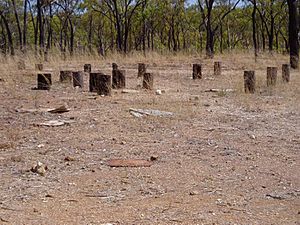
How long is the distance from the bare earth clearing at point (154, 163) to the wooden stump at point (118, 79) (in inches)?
67.8

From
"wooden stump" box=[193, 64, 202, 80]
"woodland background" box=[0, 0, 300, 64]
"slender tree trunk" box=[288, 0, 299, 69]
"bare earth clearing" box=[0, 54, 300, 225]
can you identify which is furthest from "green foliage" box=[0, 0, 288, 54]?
"bare earth clearing" box=[0, 54, 300, 225]

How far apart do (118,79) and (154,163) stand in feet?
18.8

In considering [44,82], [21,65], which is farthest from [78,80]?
[21,65]

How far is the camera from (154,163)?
4570 mm

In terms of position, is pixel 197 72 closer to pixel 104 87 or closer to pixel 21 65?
pixel 104 87

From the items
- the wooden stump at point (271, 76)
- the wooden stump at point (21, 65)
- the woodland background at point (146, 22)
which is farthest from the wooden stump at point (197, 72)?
the woodland background at point (146, 22)

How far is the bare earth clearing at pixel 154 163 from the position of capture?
3381 mm

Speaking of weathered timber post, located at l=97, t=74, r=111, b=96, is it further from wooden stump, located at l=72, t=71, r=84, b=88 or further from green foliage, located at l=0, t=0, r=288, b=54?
green foliage, located at l=0, t=0, r=288, b=54

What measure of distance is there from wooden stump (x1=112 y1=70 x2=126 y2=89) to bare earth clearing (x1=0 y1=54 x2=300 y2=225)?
1721 millimetres

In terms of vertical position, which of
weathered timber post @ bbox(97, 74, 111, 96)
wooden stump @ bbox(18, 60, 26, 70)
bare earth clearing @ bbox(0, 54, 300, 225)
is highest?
wooden stump @ bbox(18, 60, 26, 70)

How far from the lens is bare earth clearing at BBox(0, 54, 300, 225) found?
3.38m

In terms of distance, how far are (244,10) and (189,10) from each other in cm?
491

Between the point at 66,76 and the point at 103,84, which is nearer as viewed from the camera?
the point at 103,84

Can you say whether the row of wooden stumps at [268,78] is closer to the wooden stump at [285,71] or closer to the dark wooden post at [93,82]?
the wooden stump at [285,71]
